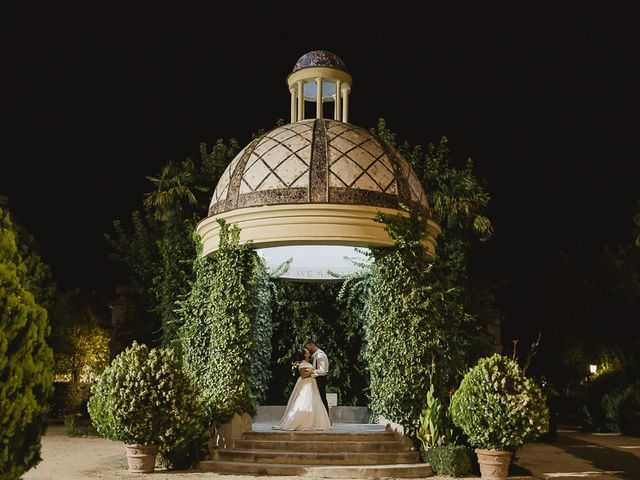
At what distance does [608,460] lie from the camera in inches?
704

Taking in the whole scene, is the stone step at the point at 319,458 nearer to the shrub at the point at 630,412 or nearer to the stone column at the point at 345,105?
the stone column at the point at 345,105

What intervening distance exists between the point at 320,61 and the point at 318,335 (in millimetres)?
6824

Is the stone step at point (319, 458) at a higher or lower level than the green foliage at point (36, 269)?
lower

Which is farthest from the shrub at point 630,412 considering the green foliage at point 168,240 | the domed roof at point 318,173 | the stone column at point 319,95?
the stone column at point 319,95

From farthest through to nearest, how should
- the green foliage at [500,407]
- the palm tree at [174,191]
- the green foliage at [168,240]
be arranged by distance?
the palm tree at [174,191]
the green foliage at [168,240]
the green foliage at [500,407]

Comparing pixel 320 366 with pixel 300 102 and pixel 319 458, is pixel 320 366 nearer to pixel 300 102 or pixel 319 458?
pixel 319 458

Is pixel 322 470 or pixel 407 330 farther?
pixel 407 330

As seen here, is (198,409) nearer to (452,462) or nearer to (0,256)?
(452,462)

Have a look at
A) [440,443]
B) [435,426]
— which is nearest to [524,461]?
[440,443]

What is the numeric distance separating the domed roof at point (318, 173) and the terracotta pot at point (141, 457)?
5.17m

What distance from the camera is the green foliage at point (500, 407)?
13.3 metres

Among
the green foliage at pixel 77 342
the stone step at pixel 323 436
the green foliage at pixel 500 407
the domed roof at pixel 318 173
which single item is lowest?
the stone step at pixel 323 436

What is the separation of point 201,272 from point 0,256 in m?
10.7

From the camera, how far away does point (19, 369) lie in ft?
21.2
